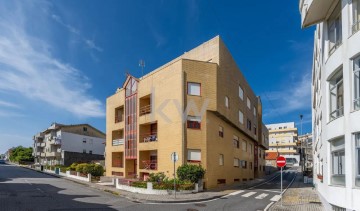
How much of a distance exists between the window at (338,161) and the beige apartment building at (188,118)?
13.3 meters

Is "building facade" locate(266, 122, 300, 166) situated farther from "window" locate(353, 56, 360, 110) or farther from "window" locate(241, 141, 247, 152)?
"window" locate(353, 56, 360, 110)

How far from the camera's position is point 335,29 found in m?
12.4

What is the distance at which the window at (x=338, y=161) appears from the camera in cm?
1110

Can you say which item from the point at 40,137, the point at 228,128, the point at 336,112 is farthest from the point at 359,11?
the point at 40,137

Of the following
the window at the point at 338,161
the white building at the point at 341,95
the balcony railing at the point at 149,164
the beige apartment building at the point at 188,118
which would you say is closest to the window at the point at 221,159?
the beige apartment building at the point at 188,118

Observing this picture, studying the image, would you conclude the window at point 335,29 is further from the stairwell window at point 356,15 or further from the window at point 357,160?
the window at point 357,160

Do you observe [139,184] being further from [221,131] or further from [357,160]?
[357,160]

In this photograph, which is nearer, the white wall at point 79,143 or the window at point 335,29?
the window at point 335,29

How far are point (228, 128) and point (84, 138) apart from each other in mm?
48302

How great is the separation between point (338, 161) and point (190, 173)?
12217 mm

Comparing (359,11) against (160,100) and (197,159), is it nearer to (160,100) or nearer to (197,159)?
(197,159)

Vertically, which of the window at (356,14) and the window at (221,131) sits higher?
the window at (356,14)

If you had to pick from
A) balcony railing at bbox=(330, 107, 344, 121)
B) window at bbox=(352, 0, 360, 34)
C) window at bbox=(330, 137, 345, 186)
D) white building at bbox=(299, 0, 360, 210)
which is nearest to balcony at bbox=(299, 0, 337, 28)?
white building at bbox=(299, 0, 360, 210)

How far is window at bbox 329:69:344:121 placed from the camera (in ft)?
37.9
